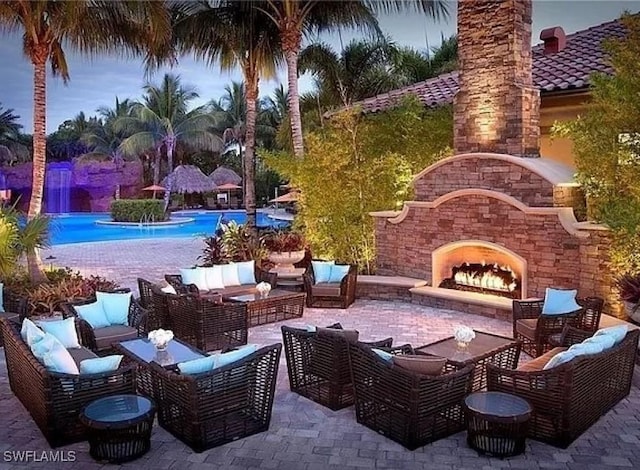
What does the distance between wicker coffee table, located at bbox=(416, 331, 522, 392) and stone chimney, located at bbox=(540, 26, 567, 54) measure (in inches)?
390

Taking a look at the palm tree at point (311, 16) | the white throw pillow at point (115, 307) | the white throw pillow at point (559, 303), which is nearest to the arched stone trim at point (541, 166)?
the white throw pillow at point (559, 303)

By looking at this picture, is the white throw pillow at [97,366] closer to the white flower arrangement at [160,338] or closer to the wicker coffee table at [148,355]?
the wicker coffee table at [148,355]

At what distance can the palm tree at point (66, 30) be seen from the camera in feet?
38.3

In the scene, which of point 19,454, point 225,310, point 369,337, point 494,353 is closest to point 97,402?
point 19,454

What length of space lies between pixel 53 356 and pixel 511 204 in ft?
24.7

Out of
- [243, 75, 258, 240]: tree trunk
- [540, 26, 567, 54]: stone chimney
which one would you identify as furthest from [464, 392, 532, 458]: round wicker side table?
[243, 75, 258, 240]: tree trunk

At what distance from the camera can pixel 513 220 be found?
33.6 feet

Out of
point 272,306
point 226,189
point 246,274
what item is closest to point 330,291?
point 272,306

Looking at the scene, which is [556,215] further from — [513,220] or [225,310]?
[225,310]

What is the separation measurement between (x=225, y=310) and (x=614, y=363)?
4930mm

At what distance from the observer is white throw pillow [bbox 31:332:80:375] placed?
18.2 ft

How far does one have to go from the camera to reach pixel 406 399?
536 cm

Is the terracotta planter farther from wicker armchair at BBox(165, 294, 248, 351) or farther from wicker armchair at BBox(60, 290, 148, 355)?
wicker armchair at BBox(60, 290, 148, 355)

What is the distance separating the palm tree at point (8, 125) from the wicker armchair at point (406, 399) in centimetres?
3835
